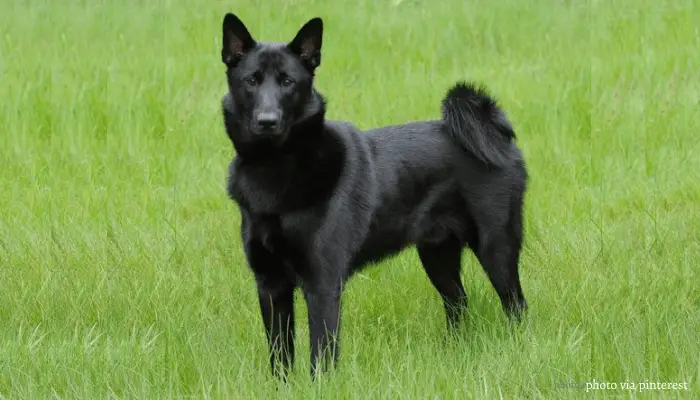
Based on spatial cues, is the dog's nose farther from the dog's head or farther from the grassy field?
the grassy field

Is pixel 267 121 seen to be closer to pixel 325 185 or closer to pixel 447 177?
pixel 325 185

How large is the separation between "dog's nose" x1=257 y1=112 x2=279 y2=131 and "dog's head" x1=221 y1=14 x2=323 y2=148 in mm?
30

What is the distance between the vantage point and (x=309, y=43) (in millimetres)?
4020

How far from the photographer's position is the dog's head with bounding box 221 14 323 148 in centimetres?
382

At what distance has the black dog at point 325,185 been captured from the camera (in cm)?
387

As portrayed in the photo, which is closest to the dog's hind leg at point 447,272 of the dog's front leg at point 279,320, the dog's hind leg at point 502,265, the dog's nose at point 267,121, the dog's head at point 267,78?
the dog's hind leg at point 502,265

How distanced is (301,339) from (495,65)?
501 centimetres

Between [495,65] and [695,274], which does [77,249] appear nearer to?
[695,274]

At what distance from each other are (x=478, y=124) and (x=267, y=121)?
4.24 ft

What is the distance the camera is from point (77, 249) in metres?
5.51

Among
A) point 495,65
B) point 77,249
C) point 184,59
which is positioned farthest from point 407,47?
point 77,249

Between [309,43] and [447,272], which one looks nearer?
[309,43]

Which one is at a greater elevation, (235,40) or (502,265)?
(235,40)

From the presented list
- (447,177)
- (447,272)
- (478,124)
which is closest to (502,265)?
(447,272)
